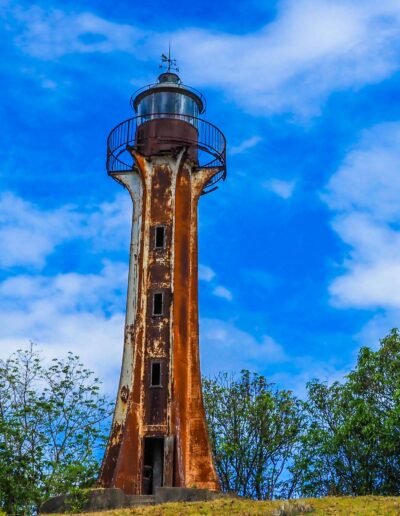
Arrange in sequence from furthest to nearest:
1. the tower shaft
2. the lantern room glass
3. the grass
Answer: the lantern room glass → the tower shaft → the grass

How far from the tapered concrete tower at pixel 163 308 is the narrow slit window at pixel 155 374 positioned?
4 cm

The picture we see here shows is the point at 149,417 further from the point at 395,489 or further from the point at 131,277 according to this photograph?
the point at 395,489

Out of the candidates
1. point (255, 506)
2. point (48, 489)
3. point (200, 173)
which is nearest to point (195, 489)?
point (255, 506)

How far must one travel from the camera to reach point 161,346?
101ft

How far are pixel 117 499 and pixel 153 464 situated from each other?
12.5ft

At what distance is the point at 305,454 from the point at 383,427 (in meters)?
4.83

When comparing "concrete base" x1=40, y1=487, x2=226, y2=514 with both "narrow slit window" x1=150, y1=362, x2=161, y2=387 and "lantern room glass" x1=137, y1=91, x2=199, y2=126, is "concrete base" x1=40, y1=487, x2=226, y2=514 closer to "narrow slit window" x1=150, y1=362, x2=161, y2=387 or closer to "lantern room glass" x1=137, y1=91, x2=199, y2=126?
"narrow slit window" x1=150, y1=362, x2=161, y2=387

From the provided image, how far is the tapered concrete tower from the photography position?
29594mm

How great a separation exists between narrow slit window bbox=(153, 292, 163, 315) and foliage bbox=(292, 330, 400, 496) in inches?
375

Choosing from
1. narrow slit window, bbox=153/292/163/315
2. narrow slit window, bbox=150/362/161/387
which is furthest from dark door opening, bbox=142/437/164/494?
narrow slit window, bbox=153/292/163/315

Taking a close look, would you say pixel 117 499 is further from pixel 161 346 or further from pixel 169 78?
pixel 169 78

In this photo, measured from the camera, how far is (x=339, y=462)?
35.7 metres

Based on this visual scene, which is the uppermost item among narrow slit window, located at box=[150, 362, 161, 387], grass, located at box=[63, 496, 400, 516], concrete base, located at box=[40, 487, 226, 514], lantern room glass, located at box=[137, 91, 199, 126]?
lantern room glass, located at box=[137, 91, 199, 126]

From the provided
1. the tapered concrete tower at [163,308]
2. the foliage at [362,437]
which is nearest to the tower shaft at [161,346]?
the tapered concrete tower at [163,308]
